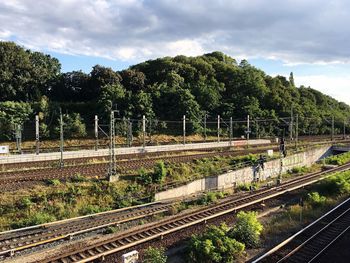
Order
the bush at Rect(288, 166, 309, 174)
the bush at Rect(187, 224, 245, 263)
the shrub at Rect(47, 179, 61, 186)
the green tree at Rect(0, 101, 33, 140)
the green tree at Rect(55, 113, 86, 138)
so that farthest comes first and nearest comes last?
the green tree at Rect(55, 113, 86, 138) < the green tree at Rect(0, 101, 33, 140) < the bush at Rect(288, 166, 309, 174) < the shrub at Rect(47, 179, 61, 186) < the bush at Rect(187, 224, 245, 263)

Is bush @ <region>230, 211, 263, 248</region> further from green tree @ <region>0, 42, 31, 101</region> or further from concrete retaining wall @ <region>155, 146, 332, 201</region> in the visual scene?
green tree @ <region>0, 42, 31, 101</region>

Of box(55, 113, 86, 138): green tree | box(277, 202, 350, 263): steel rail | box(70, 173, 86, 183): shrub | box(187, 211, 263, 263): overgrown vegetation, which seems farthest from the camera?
box(55, 113, 86, 138): green tree

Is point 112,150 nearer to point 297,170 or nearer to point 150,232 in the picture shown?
point 150,232

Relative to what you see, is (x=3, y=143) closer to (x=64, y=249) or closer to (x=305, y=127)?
(x=64, y=249)

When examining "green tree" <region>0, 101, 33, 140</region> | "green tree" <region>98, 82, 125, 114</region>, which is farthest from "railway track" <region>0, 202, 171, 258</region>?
"green tree" <region>98, 82, 125, 114</region>

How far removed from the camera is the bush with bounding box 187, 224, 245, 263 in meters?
15.2

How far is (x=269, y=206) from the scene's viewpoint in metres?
26.3

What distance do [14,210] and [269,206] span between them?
1788 centimetres

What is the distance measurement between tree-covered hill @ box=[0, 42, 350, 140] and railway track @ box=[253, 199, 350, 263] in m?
47.2

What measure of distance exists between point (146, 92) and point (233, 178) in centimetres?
4222

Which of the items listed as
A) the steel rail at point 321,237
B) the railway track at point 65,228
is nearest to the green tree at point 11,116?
the railway track at point 65,228

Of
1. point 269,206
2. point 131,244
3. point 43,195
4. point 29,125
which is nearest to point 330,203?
point 269,206

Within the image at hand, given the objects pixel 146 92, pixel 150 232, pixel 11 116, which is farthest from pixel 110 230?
pixel 146 92

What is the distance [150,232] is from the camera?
19141 mm
